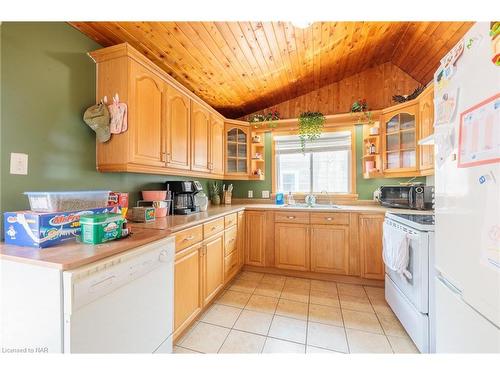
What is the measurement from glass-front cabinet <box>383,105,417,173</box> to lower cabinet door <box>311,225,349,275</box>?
1013mm

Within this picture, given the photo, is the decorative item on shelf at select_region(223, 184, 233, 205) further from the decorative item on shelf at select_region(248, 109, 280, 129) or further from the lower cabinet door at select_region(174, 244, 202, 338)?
the lower cabinet door at select_region(174, 244, 202, 338)

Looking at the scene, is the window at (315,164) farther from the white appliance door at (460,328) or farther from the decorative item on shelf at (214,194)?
the white appliance door at (460,328)

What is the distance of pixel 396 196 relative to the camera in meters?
2.30

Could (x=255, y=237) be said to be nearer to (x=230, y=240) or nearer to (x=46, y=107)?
(x=230, y=240)

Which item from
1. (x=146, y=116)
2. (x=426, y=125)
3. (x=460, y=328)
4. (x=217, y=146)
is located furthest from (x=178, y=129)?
(x=426, y=125)

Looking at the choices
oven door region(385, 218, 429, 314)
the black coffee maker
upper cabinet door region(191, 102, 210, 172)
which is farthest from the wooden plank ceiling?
oven door region(385, 218, 429, 314)

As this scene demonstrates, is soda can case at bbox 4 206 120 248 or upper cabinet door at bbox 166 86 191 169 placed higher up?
upper cabinet door at bbox 166 86 191 169

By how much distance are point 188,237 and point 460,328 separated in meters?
1.53

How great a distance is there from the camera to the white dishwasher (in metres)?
0.77

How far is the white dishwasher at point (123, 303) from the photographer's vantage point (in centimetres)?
77

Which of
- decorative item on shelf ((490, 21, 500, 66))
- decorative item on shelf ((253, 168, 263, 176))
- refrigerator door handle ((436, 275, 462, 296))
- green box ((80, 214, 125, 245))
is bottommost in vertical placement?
refrigerator door handle ((436, 275, 462, 296))
